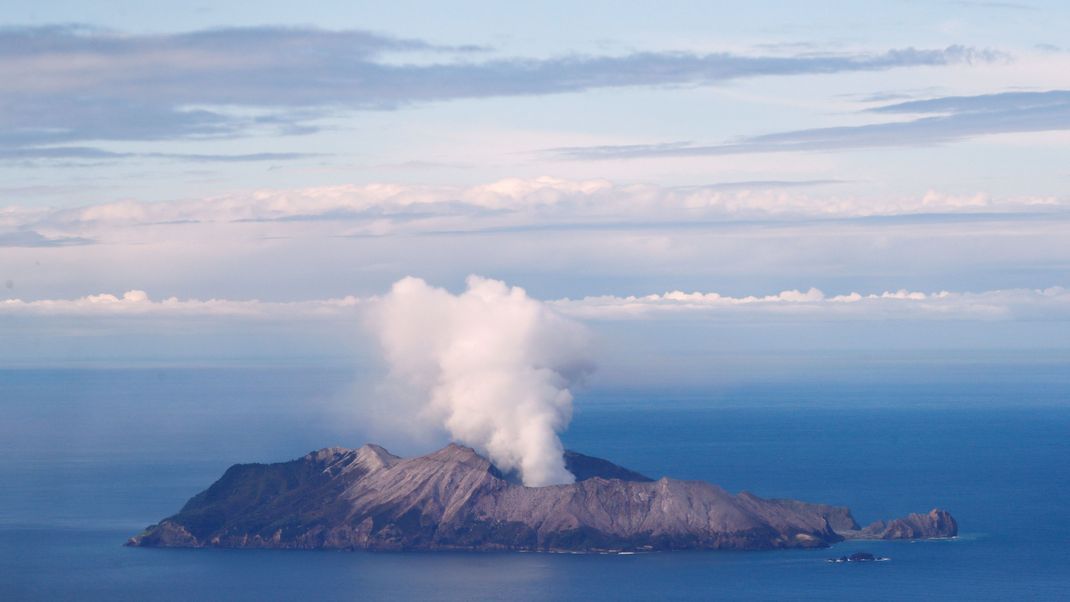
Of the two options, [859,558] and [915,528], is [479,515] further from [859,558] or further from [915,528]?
[915,528]

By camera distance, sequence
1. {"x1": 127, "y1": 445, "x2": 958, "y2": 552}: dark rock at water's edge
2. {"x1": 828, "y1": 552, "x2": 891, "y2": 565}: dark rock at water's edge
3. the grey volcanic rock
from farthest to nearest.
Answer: the grey volcanic rock
{"x1": 127, "y1": 445, "x2": 958, "y2": 552}: dark rock at water's edge
{"x1": 828, "y1": 552, "x2": 891, "y2": 565}: dark rock at water's edge

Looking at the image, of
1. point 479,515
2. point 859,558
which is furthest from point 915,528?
point 479,515

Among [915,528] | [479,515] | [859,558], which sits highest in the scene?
[915,528]

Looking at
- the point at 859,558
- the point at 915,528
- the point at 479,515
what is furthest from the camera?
the point at 915,528

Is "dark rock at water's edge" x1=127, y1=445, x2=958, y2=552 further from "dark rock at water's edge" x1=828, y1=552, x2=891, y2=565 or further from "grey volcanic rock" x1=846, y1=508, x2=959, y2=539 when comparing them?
"dark rock at water's edge" x1=828, y1=552, x2=891, y2=565

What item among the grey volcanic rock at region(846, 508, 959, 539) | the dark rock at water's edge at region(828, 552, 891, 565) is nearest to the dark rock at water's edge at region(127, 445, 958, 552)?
the grey volcanic rock at region(846, 508, 959, 539)

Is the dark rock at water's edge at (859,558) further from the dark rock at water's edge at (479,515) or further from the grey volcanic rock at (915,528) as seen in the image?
the grey volcanic rock at (915,528)

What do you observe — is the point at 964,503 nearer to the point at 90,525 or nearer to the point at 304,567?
the point at 304,567

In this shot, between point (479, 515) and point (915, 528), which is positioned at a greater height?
point (915, 528)
